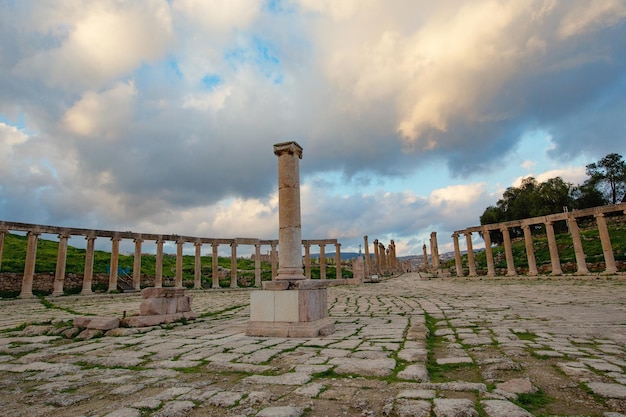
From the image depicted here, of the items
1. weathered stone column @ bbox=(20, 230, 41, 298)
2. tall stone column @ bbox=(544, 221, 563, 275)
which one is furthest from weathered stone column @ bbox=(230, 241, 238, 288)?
tall stone column @ bbox=(544, 221, 563, 275)

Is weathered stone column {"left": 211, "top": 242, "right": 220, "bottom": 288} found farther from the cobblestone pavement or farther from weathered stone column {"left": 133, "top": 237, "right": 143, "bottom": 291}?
the cobblestone pavement

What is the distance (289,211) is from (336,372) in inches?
204

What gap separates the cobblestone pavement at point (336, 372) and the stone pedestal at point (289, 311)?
406 mm

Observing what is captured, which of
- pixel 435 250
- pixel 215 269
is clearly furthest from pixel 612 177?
pixel 215 269

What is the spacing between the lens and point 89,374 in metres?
5.01

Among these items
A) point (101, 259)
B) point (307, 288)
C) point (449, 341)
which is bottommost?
point (449, 341)

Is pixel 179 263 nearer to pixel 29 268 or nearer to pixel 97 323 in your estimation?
pixel 29 268

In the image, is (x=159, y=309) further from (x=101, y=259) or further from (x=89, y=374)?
(x=101, y=259)

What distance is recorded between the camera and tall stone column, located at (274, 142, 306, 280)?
8883mm

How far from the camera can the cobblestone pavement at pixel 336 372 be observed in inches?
134

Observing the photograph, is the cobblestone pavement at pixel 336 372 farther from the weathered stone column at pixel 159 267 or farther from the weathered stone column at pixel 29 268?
the weathered stone column at pixel 159 267

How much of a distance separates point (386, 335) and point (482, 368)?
8.60 ft

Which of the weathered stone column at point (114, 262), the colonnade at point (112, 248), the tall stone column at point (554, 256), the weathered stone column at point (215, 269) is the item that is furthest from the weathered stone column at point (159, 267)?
the tall stone column at point (554, 256)

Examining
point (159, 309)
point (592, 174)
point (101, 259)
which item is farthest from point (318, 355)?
point (592, 174)
